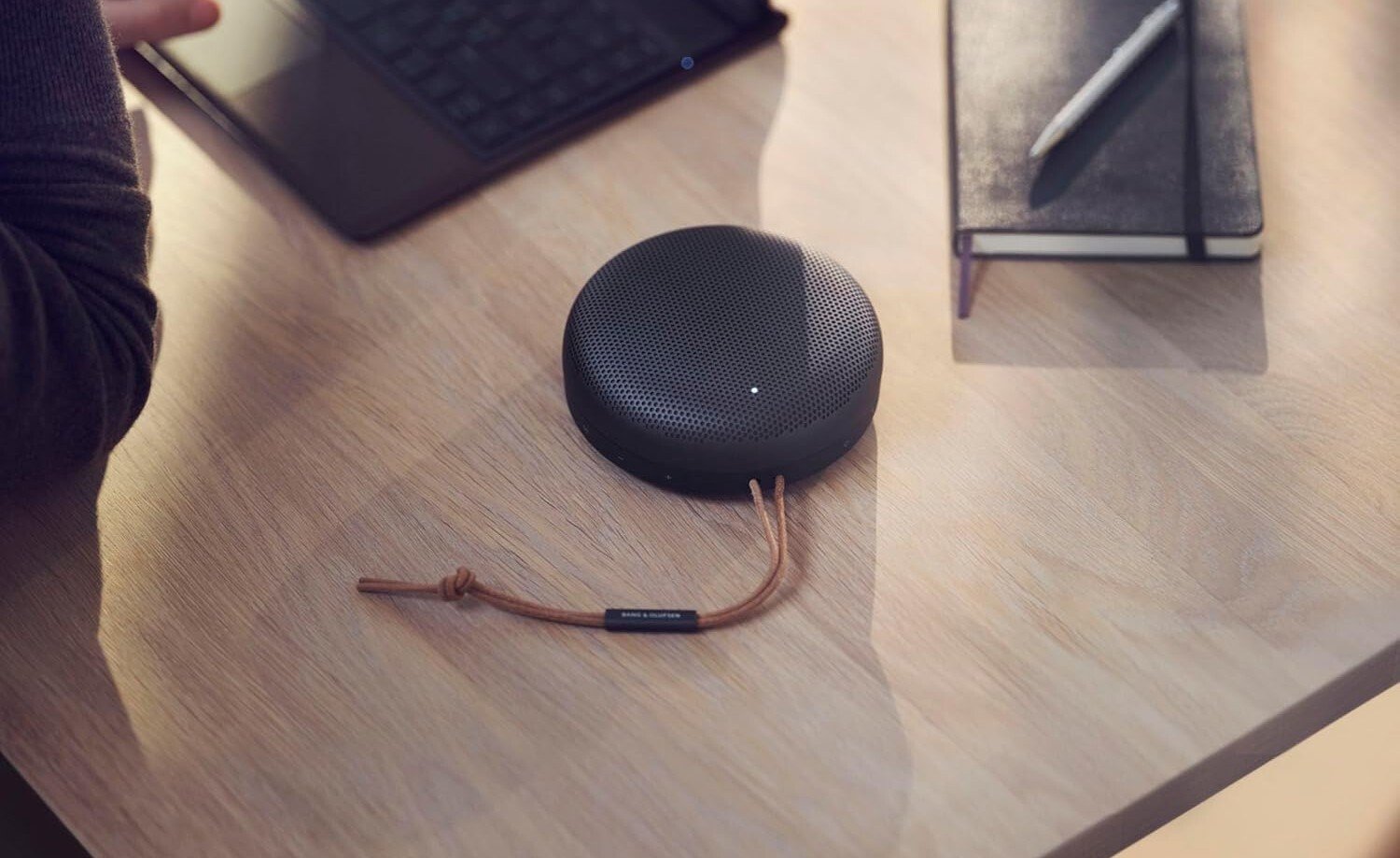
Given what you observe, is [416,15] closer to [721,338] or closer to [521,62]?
[521,62]

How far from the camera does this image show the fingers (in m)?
0.80

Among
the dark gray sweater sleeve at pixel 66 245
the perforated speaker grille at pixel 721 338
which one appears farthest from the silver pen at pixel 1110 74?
the dark gray sweater sleeve at pixel 66 245

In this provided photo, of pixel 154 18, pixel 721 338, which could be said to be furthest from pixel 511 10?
pixel 721 338

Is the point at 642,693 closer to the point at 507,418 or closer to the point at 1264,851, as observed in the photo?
the point at 507,418

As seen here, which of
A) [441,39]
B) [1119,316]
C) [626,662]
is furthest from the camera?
[441,39]

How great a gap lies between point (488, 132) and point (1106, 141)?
0.36 meters

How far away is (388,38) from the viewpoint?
2.69 feet

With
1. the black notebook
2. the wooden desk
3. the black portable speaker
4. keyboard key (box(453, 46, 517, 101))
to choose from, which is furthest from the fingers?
the black notebook

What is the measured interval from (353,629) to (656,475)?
0.16m

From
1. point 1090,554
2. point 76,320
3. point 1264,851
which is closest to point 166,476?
point 76,320

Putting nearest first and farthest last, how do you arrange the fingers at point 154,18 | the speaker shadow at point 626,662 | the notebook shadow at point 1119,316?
the speaker shadow at point 626,662
the notebook shadow at point 1119,316
the fingers at point 154,18

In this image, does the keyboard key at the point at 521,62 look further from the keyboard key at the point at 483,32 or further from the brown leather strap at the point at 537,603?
the brown leather strap at the point at 537,603

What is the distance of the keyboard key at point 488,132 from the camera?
78 centimetres

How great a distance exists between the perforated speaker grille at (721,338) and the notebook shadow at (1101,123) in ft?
0.45
